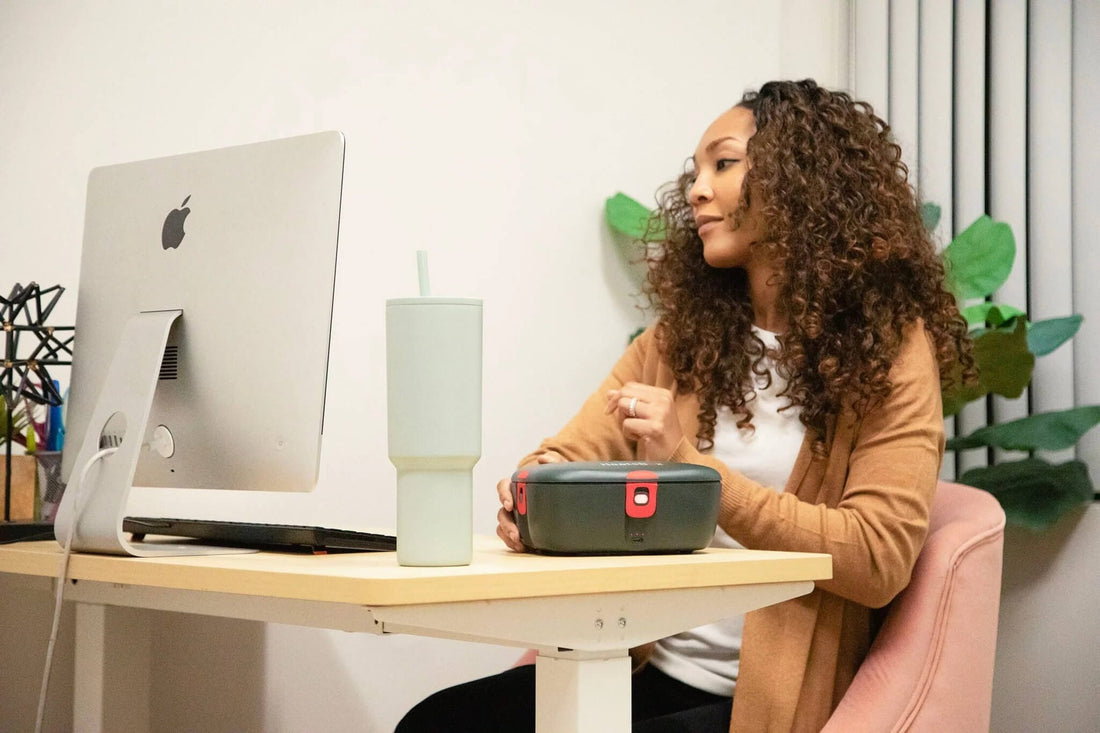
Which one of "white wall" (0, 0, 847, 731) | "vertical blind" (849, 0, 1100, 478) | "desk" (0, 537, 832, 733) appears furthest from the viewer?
"vertical blind" (849, 0, 1100, 478)

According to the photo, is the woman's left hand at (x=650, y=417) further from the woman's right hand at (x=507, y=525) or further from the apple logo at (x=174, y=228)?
the apple logo at (x=174, y=228)

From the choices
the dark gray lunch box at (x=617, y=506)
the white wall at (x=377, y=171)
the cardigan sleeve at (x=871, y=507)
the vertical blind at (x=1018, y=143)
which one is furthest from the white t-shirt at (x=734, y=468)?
the vertical blind at (x=1018, y=143)

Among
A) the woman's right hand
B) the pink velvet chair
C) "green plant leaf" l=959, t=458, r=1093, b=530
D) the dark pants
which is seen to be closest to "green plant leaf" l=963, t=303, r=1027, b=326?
"green plant leaf" l=959, t=458, r=1093, b=530

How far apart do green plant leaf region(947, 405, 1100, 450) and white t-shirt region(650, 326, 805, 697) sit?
26.7 inches

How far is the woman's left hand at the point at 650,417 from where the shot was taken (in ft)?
4.02

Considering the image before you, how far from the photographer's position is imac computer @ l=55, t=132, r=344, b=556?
1.07 metres

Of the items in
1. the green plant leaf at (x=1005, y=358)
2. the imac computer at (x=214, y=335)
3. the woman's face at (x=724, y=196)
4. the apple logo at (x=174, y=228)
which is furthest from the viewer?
the green plant leaf at (x=1005, y=358)

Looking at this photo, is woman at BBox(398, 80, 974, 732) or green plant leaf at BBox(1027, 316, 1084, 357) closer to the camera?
woman at BBox(398, 80, 974, 732)

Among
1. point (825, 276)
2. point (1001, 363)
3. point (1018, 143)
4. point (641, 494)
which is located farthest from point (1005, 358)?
point (641, 494)

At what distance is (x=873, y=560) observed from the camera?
1.29 meters

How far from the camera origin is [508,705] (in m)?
1.43

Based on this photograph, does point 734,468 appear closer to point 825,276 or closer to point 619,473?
point 825,276

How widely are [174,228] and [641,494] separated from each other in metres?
0.59

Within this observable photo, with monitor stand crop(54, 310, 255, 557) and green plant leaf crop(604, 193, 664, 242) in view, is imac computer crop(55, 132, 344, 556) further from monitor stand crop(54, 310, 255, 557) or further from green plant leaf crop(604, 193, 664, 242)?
green plant leaf crop(604, 193, 664, 242)
